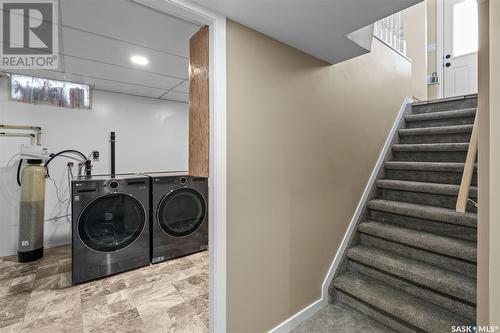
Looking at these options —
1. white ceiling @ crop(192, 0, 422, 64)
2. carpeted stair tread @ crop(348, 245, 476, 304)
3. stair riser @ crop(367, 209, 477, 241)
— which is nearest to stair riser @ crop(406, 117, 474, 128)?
stair riser @ crop(367, 209, 477, 241)

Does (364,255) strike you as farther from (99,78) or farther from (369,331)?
(99,78)

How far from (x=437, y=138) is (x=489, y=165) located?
77.2 inches

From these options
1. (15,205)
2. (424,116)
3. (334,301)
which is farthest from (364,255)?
(15,205)

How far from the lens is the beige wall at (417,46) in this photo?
3458 mm

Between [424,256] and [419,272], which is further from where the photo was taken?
[424,256]

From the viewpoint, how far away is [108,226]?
98.7 inches

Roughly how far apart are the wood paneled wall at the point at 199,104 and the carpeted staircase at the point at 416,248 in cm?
144

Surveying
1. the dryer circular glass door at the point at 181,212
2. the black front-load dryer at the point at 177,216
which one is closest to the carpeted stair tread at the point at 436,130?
the black front-load dryer at the point at 177,216

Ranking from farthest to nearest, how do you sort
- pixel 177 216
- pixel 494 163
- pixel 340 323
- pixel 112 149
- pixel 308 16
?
pixel 112 149 → pixel 177 216 → pixel 340 323 → pixel 308 16 → pixel 494 163

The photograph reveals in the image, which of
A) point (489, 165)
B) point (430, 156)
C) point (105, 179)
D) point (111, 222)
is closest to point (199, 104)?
point (489, 165)

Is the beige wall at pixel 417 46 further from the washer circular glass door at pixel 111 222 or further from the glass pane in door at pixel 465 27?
the washer circular glass door at pixel 111 222

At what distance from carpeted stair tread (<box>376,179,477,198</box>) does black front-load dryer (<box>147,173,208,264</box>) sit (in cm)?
216

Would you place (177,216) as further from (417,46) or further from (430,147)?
(417,46)

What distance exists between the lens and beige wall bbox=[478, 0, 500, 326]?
0.92 metres
